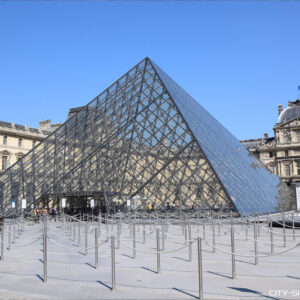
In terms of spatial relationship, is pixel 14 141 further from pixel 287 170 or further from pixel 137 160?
pixel 287 170

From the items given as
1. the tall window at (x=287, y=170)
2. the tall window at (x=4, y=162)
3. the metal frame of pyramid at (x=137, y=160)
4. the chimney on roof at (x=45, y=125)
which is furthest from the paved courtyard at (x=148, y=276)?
the tall window at (x=287, y=170)

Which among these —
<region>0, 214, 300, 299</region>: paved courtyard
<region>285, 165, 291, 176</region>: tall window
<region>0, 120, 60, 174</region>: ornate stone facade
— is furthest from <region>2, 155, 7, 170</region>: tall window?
<region>285, 165, 291, 176</region>: tall window

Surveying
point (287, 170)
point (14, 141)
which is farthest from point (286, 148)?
point (14, 141)

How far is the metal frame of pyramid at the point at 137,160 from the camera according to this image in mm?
19359

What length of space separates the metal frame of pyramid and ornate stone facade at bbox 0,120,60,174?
22.4 meters

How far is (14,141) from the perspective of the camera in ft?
163

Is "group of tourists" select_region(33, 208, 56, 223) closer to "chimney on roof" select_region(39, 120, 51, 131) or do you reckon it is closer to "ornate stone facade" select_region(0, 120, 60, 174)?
"ornate stone facade" select_region(0, 120, 60, 174)

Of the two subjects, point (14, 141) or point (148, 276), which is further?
point (14, 141)

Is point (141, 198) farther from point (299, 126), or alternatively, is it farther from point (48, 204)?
point (299, 126)

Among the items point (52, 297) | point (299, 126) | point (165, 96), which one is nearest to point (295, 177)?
point (299, 126)

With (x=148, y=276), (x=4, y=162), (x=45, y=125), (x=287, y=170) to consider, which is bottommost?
(x=148, y=276)

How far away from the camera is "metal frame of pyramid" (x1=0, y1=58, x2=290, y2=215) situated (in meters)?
19.4

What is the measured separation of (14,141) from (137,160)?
3273 centimetres

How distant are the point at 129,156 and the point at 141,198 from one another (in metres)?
3.31
